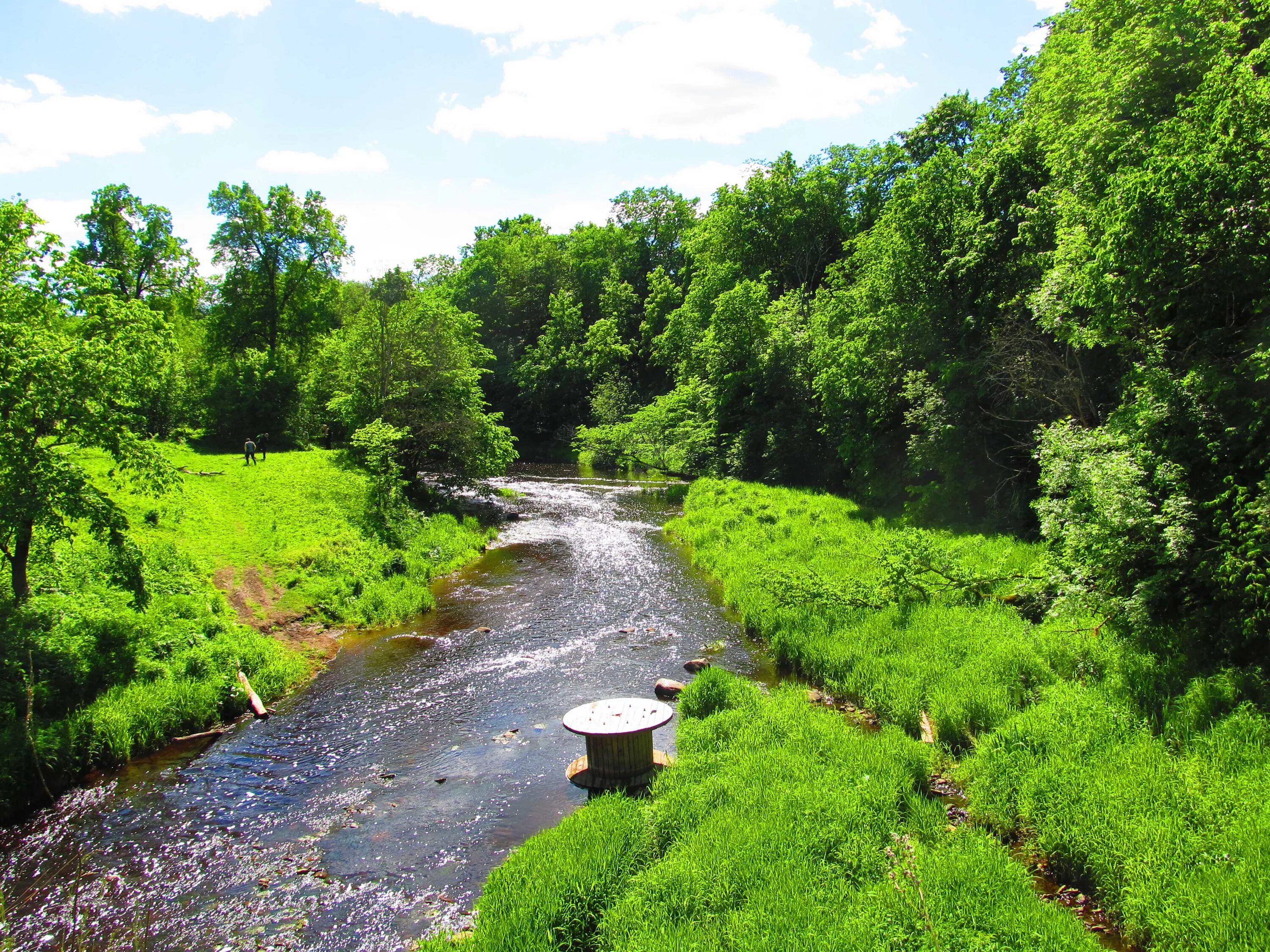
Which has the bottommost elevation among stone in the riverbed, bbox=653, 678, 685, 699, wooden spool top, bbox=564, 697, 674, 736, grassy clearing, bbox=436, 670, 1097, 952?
stone in the riverbed, bbox=653, 678, 685, 699

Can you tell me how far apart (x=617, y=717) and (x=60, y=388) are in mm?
11542

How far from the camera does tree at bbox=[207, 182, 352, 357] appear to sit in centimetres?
4441

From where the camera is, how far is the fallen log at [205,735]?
40.2 feet

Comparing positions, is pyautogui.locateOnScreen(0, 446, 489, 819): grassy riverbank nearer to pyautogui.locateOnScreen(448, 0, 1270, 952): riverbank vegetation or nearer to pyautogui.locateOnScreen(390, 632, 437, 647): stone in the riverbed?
pyautogui.locateOnScreen(390, 632, 437, 647): stone in the riverbed

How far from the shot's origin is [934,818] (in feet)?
27.4

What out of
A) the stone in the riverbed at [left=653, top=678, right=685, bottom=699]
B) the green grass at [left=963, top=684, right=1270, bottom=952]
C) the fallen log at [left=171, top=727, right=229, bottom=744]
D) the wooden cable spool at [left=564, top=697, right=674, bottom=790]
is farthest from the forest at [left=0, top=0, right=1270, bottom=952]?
the stone in the riverbed at [left=653, top=678, right=685, bottom=699]

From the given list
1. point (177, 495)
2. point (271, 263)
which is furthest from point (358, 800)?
point (271, 263)

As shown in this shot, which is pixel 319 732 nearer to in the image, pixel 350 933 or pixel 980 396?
pixel 350 933

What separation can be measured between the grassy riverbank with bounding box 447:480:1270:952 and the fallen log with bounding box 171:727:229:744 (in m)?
7.76

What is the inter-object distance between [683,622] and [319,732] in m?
9.09

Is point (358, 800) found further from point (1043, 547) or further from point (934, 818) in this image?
point (1043, 547)

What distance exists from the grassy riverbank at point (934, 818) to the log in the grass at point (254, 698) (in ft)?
25.8

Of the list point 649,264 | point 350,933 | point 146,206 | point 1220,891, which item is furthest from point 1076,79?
point 649,264

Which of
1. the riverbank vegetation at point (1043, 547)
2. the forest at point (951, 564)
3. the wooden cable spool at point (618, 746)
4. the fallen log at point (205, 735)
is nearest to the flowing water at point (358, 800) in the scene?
the fallen log at point (205, 735)
